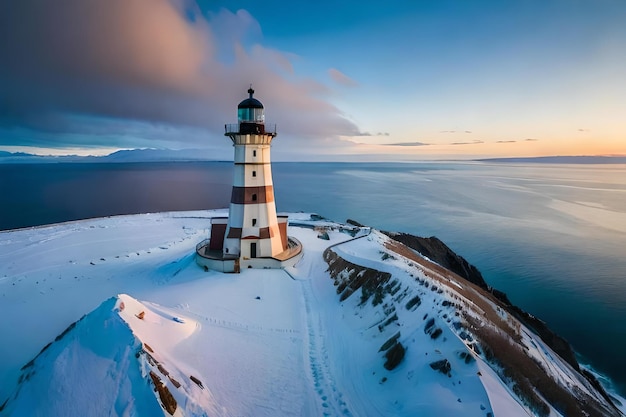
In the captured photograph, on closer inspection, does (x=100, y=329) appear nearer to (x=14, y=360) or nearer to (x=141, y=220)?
(x=14, y=360)

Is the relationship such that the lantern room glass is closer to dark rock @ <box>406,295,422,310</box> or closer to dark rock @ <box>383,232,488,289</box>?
dark rock @ <box>406,295,422,310</box>

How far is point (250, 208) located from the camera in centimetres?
1877

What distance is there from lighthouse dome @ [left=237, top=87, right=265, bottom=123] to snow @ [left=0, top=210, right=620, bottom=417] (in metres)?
8.23

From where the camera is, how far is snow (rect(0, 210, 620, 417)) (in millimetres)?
7246

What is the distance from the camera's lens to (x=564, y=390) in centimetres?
969

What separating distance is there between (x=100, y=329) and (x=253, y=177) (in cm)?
1116

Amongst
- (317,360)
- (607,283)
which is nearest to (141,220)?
(317,360)

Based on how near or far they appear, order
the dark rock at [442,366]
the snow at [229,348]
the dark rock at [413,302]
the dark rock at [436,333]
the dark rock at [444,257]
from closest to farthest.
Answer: the snow at [229,348], the dark rock at [442,366], the dark rock at [436,333], the dark rock at [413,302], the dark rock at [444,257]

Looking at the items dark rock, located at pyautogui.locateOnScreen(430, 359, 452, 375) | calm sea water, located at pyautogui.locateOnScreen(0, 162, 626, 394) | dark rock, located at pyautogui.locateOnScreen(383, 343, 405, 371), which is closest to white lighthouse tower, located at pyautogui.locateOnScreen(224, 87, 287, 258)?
dark rock, located at pyautogui.locateOnScreen(383, 343, 405, 371)

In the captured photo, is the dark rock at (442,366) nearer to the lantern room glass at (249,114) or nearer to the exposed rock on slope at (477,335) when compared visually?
the exposed rock on slope at (477,335)

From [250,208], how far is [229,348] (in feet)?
30.8

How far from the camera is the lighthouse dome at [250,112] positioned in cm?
1788

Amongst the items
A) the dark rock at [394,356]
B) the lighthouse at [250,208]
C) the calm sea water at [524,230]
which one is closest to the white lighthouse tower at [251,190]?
the lighthouse at [250,208]

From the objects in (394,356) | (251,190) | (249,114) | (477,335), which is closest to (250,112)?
(249,114)
